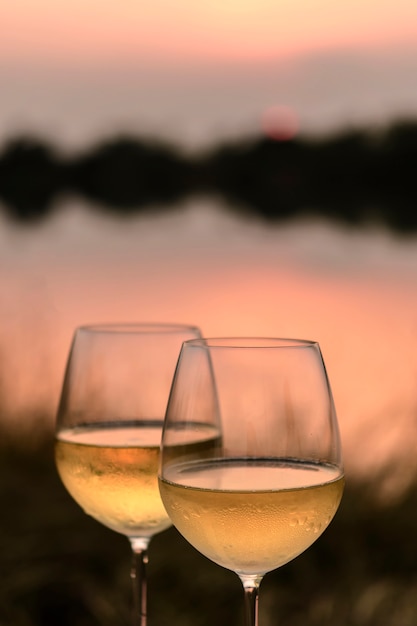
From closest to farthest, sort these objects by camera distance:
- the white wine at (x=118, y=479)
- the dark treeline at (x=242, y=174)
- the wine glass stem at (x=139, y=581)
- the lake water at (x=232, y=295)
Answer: the white wine at (x=118, y=479) → the wine glass stem at (x=139, y=581) → the lake water at (x=232, y=295) → the dark treeline at (x=242, y=174)

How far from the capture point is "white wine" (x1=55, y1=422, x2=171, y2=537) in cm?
131

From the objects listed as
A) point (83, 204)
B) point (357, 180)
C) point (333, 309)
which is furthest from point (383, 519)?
point (357, 180)

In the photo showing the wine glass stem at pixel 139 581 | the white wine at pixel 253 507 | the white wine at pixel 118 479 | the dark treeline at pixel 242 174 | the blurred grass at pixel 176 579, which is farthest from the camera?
the dark treeline at pixel 242 174

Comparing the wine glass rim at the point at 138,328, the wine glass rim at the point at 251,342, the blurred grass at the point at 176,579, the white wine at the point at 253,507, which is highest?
the wine glass rim at the point at 138,328

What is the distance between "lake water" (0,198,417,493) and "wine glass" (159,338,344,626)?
1.88m

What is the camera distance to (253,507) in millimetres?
1095

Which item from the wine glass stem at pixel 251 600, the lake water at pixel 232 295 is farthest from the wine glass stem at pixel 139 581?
the lake water at pixel 232 295

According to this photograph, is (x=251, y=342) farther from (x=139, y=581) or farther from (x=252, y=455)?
(x=139, y=581)

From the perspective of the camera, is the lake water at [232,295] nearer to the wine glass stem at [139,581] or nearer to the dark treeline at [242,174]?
the wine glass stem at [139,581]

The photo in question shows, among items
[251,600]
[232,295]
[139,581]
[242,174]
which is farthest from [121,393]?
[242,174]

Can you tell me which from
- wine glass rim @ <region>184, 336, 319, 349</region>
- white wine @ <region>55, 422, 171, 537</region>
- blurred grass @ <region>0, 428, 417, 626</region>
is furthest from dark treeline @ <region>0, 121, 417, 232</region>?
wine glass rim @ <region>184, 336, 319, 349</region>

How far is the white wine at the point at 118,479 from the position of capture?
4.29ft

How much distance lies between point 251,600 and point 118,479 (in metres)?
0.25

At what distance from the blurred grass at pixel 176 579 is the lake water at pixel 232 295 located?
39cm
